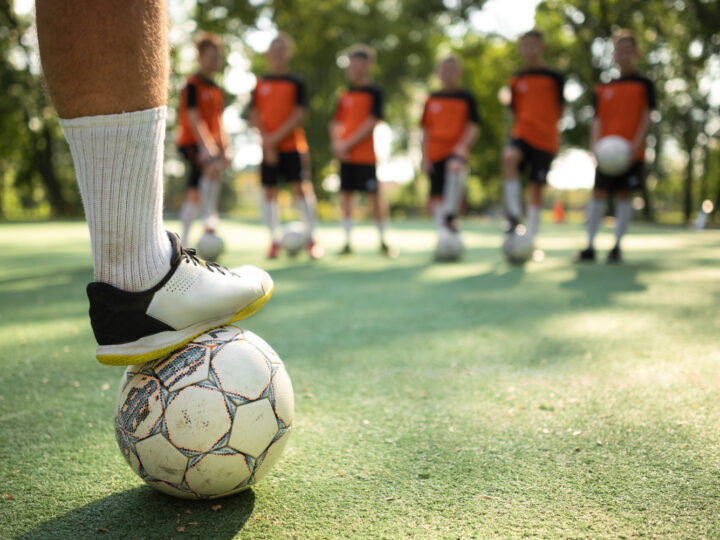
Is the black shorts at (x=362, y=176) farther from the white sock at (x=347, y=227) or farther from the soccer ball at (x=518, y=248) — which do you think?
the soccer ball at (x=518, y=248)

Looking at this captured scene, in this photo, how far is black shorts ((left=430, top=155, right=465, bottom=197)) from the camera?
724cm

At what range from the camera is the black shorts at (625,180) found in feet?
20.8

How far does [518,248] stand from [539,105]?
161 cm

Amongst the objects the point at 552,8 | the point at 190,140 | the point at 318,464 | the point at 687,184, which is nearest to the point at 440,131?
the point at 190,140

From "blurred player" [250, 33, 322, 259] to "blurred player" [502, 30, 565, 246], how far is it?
232 cm

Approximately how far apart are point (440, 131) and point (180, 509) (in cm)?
626

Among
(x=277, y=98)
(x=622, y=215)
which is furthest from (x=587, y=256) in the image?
(x=277, y=98)

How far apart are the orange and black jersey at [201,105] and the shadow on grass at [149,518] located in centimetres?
556

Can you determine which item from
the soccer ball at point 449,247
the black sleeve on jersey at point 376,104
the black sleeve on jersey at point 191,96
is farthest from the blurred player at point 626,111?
the black sleeve on jersey at point 191,96

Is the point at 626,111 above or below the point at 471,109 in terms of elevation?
below

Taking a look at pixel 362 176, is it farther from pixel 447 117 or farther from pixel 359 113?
pixel 447 117

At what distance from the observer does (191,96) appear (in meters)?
6.43

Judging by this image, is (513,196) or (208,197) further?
(513,196)

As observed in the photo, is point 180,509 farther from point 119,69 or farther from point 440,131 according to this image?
point 440,131
